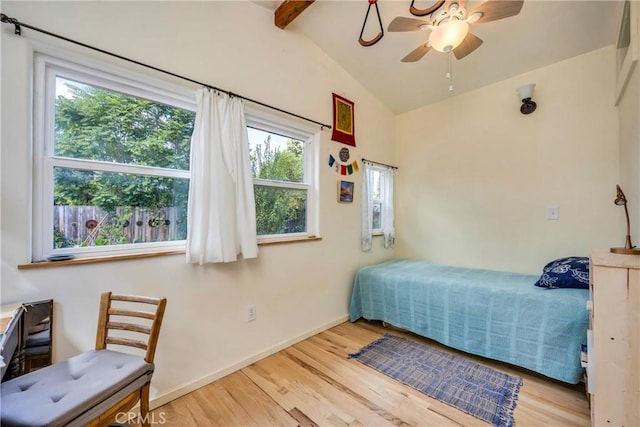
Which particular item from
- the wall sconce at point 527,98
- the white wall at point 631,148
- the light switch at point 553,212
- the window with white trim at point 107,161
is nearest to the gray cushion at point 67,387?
the window with white trim at point 107,161

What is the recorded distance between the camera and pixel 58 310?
1322 millimetres

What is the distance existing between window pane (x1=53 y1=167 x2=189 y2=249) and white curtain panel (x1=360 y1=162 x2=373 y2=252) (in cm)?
195

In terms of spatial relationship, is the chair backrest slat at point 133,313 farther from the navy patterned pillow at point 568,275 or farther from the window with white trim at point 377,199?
the navy patterned pillow at point 568,275

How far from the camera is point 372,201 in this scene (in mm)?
3287

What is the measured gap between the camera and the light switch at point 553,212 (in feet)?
8.20

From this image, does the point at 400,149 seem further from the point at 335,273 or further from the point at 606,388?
the point at 606,388

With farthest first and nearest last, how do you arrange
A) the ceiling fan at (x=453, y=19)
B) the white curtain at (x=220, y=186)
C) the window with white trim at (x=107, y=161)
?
the white curtain at (x=220, y=186)
the ceiling fan at (x=453, y=19)
the window with white trim at (x=107, y=161)

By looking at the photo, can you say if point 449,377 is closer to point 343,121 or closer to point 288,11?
point 343,121

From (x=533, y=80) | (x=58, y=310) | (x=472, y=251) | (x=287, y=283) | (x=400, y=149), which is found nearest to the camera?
(x=58, y=310)

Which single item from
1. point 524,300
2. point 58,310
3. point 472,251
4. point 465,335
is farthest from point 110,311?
point 472,251

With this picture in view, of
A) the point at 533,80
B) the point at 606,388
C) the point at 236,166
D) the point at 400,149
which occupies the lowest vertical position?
the point at 606,388

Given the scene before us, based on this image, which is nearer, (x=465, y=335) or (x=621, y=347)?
(x=621, y=347)

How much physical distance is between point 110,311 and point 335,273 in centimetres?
194

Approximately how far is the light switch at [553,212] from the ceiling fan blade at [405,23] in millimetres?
2165
